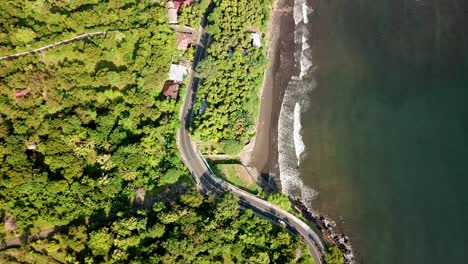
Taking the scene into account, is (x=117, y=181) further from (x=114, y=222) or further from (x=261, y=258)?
(x=261, y=258)

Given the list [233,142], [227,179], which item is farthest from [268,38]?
[227,179]

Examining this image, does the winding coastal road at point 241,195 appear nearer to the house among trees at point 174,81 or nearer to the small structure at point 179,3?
the house among trees at point 174,81

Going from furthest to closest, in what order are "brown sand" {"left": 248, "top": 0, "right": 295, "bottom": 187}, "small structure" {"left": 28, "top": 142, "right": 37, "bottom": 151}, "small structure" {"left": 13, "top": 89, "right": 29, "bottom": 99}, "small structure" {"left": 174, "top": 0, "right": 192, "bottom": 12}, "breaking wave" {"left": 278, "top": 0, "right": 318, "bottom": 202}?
1. "small structure" {"left": 174, "top": 0, "right": 192, "bottom": 12}
2. "brown sand" {"left": 248, "top": 0, "right": 295, "bottom": 187}
3. "breaking wave" {"left": 278, "top": 0, "right": 318, "bottom": 202}
4. "small structure" {"left": 13, "top": 89, "right": 29, "bottom": 99}
5. "small structure" {"left": 28, "top": 142, "right": 37, "bottom": 151}

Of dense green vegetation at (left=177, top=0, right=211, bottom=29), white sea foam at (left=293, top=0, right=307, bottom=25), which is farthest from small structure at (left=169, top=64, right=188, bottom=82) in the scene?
white sea foam at (left=293, top=0, right=307, bottom=25)

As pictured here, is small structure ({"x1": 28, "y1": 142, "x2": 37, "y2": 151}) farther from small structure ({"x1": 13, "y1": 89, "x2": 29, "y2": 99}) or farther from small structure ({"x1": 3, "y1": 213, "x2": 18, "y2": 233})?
small structure ({"x1": 3, "y1": 213, "x2": 18, "y2": 233})

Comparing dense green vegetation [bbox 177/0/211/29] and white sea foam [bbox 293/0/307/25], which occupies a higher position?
white sea foam [bbox 293/0/307/25]

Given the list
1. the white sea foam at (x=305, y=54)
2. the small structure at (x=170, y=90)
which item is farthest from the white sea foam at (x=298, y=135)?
the small structure at (x=170, y=90)
